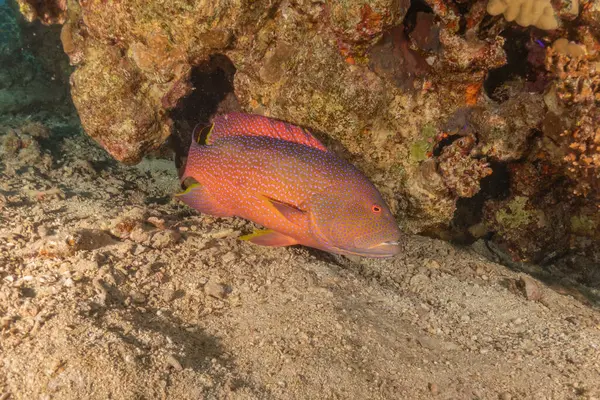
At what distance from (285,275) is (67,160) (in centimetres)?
433

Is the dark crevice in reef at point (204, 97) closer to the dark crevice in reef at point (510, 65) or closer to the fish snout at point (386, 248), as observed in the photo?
the dark crevice in reef at point (510, 65)

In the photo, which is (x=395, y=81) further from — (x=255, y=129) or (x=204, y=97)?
(x=204, y=97)

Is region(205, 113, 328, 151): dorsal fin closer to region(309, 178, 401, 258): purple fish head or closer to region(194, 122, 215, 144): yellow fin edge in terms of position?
region(194, 122, 215, 144): yellow fin edge

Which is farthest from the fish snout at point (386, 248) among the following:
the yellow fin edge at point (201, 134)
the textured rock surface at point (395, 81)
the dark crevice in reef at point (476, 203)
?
the dark crevice in reef at point (476, 203)

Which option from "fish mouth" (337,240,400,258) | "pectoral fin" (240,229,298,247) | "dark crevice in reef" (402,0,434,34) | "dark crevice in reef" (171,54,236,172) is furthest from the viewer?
"dark crevice in reef" (171,54,236,172)

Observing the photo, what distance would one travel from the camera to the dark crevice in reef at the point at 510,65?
4051 millimetres

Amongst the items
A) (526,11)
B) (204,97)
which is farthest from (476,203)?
(204,97)

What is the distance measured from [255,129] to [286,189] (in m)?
0.73

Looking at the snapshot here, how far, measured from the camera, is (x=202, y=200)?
3.83 m

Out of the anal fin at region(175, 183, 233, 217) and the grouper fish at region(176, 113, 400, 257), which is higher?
the grouper fish at region(176, 113, 400, 257)

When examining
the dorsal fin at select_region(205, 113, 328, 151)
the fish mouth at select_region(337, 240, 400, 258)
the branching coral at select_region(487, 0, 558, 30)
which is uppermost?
the branching coral at select_region(487, 0, 558, 30)

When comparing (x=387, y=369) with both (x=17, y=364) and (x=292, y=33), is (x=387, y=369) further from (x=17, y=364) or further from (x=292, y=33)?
(x=292, y=33)

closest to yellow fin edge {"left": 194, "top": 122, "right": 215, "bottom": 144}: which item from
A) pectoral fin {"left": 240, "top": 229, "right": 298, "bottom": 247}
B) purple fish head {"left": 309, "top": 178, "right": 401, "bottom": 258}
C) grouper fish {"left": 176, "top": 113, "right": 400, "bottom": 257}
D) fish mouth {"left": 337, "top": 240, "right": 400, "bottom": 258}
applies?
grouper fish {"left": 176, "top": 113, "right": 400, "bottom": 257}

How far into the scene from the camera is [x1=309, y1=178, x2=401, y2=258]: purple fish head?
3055 millimetres
